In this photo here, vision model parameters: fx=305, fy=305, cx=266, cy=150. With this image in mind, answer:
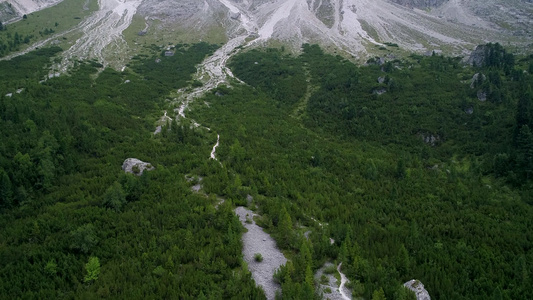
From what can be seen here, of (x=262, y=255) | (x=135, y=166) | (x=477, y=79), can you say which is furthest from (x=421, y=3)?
(x=262, y=255)

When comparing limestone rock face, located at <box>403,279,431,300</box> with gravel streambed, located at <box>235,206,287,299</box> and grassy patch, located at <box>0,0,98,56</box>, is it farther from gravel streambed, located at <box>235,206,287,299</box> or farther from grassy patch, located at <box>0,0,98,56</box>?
grassy patch, located at <box>0,0,98,56</box>

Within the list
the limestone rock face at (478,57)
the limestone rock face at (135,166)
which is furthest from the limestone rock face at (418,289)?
the limestone rock face at (478,57)

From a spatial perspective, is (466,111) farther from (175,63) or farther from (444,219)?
(175,63)

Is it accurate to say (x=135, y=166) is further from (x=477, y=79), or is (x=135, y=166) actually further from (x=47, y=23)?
(x=47, y=23)

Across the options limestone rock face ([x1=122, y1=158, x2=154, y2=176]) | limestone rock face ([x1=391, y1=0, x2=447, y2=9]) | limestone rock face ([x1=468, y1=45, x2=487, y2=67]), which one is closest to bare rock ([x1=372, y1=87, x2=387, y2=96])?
limestone rock face ([x1=468, y1=45, x2=487, y2=67])

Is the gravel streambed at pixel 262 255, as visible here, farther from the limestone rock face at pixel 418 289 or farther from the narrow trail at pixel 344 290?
the limestone rock face at pixel 418 289

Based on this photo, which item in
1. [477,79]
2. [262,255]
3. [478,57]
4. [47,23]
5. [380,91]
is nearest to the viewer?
[262,255]

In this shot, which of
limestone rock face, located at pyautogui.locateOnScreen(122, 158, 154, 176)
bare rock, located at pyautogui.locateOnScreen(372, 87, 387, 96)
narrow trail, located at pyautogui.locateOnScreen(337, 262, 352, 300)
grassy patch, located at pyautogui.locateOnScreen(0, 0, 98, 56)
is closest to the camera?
narrow trail, located at pyautogui.locateOnScreen(337, 262, 352, 300)
